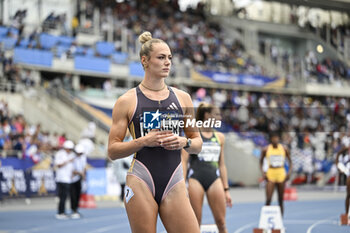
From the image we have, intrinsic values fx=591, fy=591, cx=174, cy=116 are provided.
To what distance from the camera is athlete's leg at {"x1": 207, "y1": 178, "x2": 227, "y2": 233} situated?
821 centimetres

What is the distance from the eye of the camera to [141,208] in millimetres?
4801

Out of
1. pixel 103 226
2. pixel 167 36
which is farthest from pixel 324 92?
pixel 103 226

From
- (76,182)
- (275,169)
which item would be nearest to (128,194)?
(275,169)

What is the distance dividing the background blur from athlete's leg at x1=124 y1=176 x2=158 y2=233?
15168mm

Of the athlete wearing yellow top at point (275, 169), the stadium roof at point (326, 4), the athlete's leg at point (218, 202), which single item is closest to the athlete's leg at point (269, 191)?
the athlete wearing yellow top at point (275, 169)

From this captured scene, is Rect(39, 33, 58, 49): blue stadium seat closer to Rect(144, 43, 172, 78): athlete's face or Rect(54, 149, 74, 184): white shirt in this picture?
Rect(54, 149, 74, 184): white shirt

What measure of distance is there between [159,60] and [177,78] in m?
30.8

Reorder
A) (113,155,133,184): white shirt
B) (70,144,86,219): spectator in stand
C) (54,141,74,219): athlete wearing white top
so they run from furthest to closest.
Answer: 1. (113,155,133,184): white shirt
2. (70,144,86,219): spectator in stand
3. (54,141,74,219): athlete wearing white top

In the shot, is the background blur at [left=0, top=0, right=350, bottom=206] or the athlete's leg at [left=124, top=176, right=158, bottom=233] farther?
the background blur at [left=0, top=0, right=350, bottom=206]

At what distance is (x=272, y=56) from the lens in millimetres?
43656

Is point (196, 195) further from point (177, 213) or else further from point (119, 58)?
point (119, 58)

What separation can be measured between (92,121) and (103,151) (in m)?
2.96

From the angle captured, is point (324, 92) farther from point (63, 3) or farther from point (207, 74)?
point (63, 3)

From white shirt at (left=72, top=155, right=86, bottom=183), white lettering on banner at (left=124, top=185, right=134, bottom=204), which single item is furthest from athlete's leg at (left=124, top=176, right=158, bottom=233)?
white shirt at (left=72, top=155, right=86, bottom=183)
